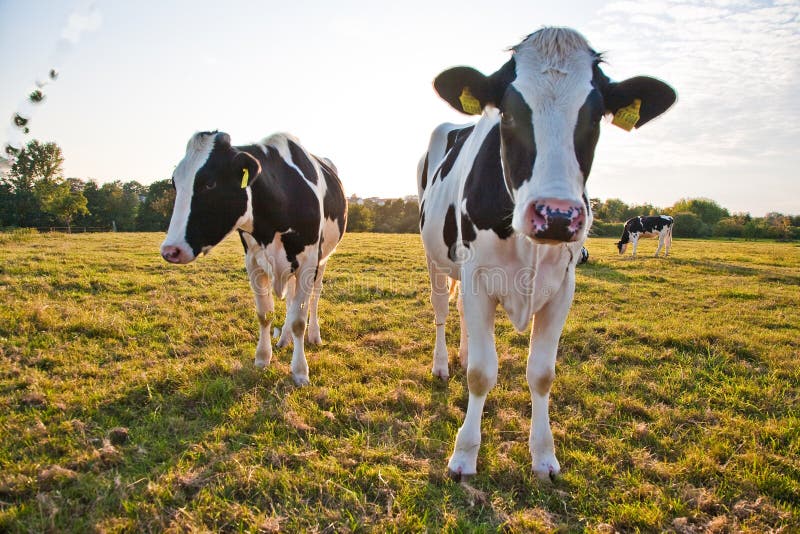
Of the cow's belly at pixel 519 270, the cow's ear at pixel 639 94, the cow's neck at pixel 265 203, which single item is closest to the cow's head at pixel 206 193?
the cow's neck at pixel 265 203

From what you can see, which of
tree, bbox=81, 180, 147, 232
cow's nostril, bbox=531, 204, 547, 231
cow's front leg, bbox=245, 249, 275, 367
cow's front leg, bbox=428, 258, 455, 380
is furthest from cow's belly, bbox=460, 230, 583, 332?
tree, bbox=81, 180, 147, 232

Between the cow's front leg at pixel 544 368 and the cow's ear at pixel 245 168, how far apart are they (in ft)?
8.92

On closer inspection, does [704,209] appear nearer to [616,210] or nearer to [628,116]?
[616,210]

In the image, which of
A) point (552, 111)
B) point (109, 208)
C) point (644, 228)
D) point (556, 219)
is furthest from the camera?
point (109, 208)

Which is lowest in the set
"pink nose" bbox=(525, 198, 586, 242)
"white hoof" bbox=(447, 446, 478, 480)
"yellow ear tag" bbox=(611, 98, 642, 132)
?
"white hoof" bbox=(447, 446, 478, 480)

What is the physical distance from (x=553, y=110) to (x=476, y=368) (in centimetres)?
167

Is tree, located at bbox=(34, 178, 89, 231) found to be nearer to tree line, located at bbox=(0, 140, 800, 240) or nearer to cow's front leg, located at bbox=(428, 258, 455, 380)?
tree line, located at bbox=(0, 140, 800, 240)

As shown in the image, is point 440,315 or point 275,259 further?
point 440,315

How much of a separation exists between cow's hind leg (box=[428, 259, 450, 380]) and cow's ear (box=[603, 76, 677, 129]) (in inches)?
94.1

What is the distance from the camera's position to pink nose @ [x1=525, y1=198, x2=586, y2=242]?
1958mm

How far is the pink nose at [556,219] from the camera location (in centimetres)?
196

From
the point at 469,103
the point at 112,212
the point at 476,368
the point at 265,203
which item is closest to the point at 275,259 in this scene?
the point at 265,203

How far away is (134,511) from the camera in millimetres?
2404

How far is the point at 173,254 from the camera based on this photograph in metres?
3.70
